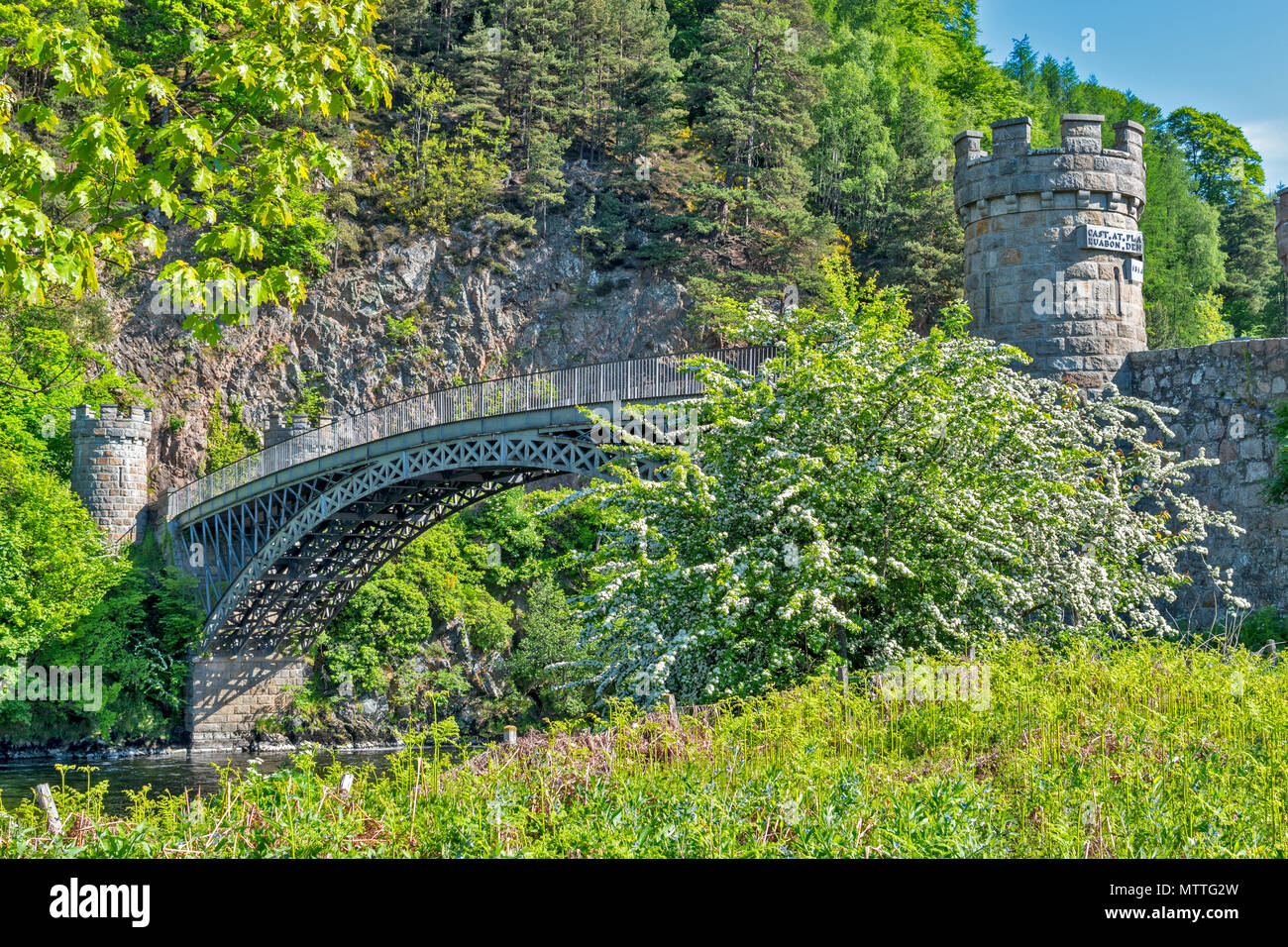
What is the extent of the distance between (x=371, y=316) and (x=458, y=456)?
58.6 feet

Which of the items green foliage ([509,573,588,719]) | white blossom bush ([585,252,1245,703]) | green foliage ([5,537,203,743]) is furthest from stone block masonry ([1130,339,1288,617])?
green foliage ([5,537,203,743])

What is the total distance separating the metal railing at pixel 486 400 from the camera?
22.5m

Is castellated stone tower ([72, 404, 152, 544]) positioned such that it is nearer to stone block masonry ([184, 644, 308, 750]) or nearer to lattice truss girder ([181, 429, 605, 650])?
lattice truss girder ([181, 429, 605, 650])

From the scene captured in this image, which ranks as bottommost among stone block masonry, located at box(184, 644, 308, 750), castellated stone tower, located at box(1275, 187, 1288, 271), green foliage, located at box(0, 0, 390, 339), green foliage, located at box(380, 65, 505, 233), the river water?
the river water

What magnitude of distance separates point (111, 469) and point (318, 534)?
8.01m

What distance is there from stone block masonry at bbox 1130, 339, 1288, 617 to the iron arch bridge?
348 inches

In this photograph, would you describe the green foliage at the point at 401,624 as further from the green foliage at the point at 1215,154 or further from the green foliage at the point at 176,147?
the green foliage at the point at 1215,154

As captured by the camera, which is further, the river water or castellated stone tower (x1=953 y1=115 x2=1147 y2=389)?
the river water

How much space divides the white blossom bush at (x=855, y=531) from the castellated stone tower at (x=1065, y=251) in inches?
126

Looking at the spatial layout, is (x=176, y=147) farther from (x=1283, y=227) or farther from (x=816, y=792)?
(x=1283, y=227)

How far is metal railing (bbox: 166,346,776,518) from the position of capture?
2245cm

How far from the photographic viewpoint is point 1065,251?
1716 cm

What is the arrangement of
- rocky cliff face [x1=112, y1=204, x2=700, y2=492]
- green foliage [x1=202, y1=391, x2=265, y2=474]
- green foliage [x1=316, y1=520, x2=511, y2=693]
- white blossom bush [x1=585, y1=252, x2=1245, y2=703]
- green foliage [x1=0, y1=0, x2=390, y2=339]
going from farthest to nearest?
rocky cliff face [x1=112, y1=204, x2=700, y2=492] < green foliage [x1=202, y1=391, x2=265, y2=474] < green foliage [x1=316, y1=520, x2=511, y2=693] < white blossom bush [x1=585, y1=252, x2=1245, y2=703] < green foliage [x1=0, y1=0, x2=390, y2=339]

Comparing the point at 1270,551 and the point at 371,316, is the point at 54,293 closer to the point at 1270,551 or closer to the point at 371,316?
the point at 371,316
